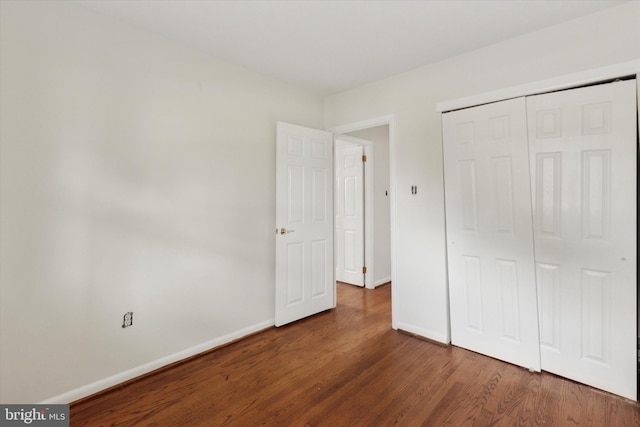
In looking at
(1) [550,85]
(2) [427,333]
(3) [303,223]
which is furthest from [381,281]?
(1) [550,85]

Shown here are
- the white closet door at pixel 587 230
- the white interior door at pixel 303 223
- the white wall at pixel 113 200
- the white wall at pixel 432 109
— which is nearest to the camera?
the white wall at pixel 113 200

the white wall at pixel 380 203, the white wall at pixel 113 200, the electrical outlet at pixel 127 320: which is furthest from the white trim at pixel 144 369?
the white wall at pixel 380 203

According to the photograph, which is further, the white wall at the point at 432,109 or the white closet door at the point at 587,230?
the white wall at the point at 432,109

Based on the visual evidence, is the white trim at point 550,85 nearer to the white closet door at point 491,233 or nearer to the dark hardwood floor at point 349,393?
the white closet door at point 491,233

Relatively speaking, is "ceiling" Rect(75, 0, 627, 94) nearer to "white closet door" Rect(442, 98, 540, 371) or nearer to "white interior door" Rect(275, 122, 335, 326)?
"white closet door" Rect(442, 98, 540, 371)

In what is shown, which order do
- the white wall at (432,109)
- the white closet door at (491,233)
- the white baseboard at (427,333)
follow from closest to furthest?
the white wall at (432,109) → the white closet door at (491,233) → the white baseboard at (427,333)

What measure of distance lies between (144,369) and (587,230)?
3.22m

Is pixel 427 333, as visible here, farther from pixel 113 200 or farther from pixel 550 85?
pixel 113 200

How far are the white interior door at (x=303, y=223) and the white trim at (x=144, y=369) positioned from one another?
0.40 metres

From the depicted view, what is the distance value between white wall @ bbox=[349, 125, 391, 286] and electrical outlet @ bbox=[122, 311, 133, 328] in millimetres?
3099

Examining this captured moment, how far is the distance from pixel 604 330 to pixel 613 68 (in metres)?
1.67

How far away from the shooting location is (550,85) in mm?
2119

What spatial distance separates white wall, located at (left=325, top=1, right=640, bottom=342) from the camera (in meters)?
2.06

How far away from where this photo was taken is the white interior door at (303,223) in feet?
9.97
